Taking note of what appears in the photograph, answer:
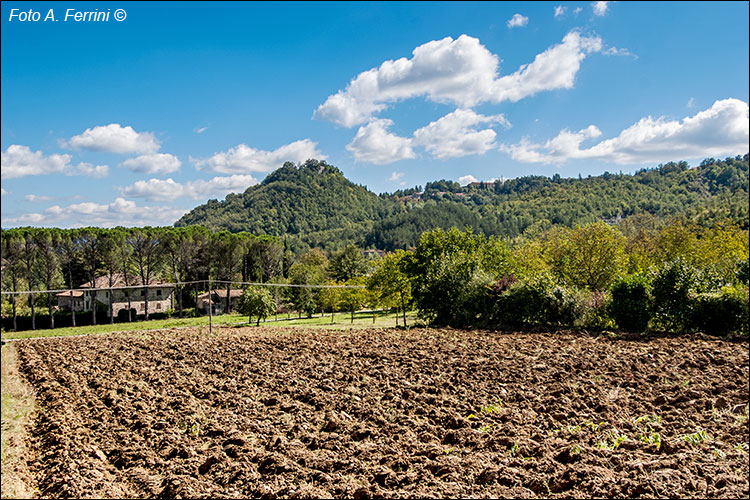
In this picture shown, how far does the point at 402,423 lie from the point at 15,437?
22.0 ft

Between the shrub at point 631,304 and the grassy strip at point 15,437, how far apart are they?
700 inches

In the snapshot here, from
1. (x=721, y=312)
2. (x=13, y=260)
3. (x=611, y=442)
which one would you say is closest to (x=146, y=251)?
(x=13, y=260)

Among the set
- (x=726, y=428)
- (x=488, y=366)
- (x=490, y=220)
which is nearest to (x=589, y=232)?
(x=488, y=366)

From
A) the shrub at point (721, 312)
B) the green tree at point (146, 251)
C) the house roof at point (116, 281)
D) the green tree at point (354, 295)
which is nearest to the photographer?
the shrub at point (721, 312)

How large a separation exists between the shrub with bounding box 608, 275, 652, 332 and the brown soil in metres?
2.66

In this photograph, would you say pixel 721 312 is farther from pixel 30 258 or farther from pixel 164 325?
pixel 30 258

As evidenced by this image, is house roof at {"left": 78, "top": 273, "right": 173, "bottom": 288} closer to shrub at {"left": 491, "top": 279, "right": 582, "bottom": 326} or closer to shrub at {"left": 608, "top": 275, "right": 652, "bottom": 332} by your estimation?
shrub at {"left": 491, "top": 279, "right": 582, "bottom": 326}

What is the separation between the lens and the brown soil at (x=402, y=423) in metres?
6.36

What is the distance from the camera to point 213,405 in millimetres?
9711

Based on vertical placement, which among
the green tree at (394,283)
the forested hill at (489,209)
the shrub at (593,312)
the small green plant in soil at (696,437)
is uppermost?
the forested hill at (489,209)

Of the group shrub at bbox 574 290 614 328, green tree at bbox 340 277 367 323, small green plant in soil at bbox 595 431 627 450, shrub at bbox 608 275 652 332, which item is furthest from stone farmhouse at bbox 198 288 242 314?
small green plant in soil at bbox 595 431 627 450

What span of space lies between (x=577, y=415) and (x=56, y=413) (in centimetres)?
997

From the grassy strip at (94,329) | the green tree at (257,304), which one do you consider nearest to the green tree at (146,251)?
Answer: the grassy strip at (94,329)

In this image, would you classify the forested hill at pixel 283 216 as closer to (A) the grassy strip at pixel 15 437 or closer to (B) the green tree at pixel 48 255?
(B) the green tree at pixel 48 255
